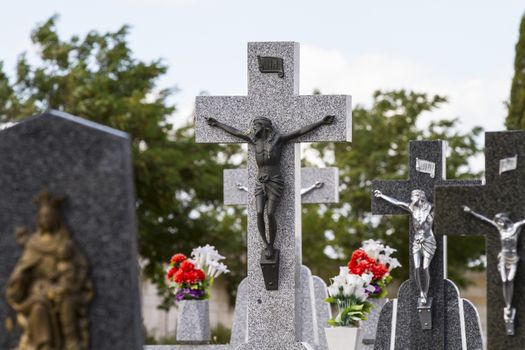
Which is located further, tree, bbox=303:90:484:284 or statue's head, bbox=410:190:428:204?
tree, bbox=303:90:484:284

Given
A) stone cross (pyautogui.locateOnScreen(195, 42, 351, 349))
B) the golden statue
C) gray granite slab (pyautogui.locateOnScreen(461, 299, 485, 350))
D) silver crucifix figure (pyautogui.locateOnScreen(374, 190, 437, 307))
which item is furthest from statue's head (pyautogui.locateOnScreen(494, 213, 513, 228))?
gray granite slab (pyautogui.locateOnScreen(461, 299, 485, 350))

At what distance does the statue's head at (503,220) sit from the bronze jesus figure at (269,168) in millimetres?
3008

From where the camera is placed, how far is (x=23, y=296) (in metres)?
7.66

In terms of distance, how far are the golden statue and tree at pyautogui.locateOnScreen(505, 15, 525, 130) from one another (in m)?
18.3

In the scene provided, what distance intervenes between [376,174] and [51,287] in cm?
2329

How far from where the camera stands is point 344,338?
13.5 metres

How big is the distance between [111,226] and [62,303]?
21.0 inches

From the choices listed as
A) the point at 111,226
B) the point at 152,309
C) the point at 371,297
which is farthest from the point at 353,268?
the point at 152,309

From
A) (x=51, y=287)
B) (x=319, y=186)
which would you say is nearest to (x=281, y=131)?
(x=319, y=186)

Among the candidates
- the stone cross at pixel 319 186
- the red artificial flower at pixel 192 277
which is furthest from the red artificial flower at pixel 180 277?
the stone cross at pixel 319 186

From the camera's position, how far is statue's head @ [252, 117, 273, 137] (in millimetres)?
12359

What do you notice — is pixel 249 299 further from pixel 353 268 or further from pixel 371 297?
pixel 371 297

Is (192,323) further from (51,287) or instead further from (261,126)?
(51,287)

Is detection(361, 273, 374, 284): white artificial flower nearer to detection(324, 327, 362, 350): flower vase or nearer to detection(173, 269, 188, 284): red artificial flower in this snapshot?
detection(324, 327, 362, 350): flower vase
